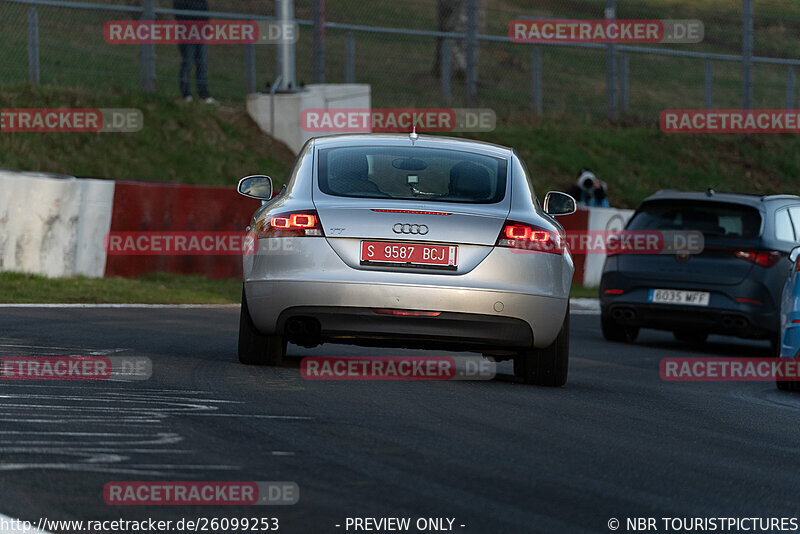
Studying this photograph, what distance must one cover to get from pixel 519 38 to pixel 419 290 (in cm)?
2265

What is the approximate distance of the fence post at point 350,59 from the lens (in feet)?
89.6

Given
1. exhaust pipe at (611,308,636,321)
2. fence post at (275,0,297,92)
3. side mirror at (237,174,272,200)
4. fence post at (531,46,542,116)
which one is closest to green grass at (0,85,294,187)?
fence post at (275,0,297,92)

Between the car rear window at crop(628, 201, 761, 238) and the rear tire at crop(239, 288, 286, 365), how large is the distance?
6965 mm

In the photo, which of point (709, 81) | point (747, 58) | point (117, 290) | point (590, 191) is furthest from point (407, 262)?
point (709, 81)

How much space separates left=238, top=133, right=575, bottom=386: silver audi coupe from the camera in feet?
29.0

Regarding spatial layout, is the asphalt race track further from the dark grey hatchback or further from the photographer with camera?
the photographer with camera

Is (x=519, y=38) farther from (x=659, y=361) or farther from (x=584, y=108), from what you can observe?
(x=659, y=361)

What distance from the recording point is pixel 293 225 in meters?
9.01

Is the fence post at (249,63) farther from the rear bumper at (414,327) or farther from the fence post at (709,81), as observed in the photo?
the rear bumper at (414,327)

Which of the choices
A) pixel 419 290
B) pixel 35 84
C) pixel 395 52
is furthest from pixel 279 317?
pixel 395 52

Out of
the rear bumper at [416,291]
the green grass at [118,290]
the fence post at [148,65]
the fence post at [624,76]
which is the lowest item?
the green grass at [118,290]

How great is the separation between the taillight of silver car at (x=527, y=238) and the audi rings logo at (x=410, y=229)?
456 mm

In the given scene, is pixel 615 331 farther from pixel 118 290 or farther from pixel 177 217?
pixel 177 217

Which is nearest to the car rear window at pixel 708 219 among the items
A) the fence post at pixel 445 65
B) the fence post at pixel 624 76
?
the fence post at pixel 445 65
